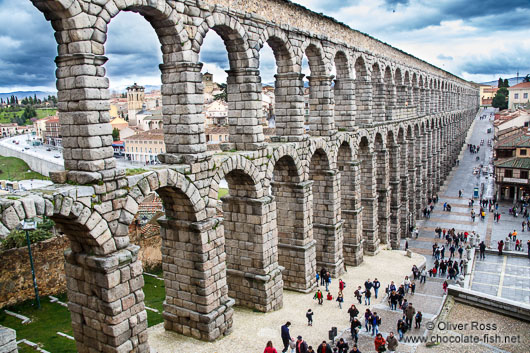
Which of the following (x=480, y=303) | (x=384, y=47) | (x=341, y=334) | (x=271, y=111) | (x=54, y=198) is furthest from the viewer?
(x=271, y=111)

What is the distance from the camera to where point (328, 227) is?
72.9 feet

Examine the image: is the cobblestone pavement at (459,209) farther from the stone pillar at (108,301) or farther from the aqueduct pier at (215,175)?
the stone pillar at (108,301)

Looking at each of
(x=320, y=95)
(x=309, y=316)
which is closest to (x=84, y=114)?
(x=309, y=316)

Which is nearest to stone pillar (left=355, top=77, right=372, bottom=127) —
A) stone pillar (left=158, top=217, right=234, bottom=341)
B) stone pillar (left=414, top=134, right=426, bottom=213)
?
stone pillar (left=414, top=134, right=426, bottom=213)

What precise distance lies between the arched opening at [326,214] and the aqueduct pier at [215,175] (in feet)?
0.18

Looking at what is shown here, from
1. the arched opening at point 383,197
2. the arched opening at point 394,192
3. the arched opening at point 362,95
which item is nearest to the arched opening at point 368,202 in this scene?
the arched opening at point 362,95

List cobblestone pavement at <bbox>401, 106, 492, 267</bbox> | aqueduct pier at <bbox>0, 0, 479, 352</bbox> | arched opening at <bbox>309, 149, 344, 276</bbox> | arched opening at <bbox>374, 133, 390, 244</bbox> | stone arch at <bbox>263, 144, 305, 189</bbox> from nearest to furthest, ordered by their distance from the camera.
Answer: aqueduct pier at <bbox>0, 0, 479, 352</bbox> → stone arch at <bbox>263, 144, 305, 189</bbox> → arched opening at <bbox>309, 149, 344, 276</bbox> → arched opening at <bbox>374, 133, 390, 244</bbox> → cobblestone pavement at <bbox>401, 106, 492, 267</bbox>

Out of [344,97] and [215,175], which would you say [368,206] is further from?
[215,175]

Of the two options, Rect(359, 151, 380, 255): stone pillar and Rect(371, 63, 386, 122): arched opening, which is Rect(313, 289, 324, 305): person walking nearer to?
Rect(359, 151, 380, 255): stone pillar

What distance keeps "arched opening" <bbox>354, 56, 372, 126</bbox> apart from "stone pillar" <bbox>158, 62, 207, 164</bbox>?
15.0 meters

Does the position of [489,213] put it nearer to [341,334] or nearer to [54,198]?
[341,334]

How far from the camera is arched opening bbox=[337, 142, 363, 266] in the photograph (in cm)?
2464

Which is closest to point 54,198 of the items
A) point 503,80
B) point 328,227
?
point 328,227

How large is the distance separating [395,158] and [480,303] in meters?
15.5
